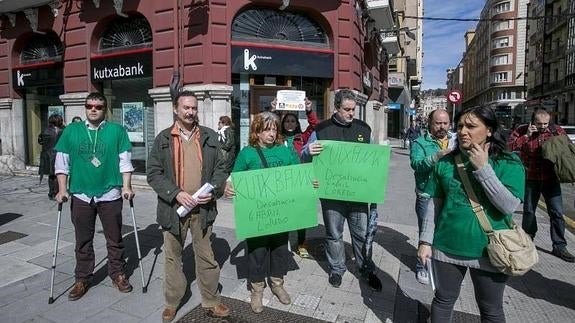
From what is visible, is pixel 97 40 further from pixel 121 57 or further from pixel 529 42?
pixel 529 42

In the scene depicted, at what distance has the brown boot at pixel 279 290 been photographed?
3.62 meters

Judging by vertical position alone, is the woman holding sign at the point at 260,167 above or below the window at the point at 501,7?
below

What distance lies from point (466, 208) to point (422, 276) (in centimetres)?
213

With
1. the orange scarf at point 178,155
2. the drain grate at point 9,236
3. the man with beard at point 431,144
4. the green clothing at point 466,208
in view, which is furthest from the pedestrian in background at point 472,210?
the drain grate at point 9,236

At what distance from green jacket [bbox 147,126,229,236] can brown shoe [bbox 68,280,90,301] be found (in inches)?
50.9

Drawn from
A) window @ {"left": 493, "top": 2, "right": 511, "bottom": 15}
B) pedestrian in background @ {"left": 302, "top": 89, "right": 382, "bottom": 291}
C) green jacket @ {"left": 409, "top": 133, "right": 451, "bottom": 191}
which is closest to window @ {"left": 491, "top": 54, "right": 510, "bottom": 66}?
window @ {"left": 493, "top": 2, "right": 511, "bottom": 15}

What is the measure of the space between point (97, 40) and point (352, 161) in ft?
32.9

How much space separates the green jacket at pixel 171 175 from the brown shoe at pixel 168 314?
2.21ft

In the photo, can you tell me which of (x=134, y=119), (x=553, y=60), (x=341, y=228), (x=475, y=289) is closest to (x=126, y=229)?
(x=341, y=228)

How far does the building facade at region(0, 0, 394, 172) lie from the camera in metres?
9.37

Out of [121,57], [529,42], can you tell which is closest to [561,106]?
[529,42]

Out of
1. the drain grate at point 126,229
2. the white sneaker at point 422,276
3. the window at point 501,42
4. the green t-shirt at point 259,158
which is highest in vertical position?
the window at point 501,42

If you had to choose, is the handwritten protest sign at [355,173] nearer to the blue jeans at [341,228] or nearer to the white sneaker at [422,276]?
the blue jeans at [341,228]

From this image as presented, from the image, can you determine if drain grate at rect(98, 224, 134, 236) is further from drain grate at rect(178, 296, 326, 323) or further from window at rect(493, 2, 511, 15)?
window at rect(493, 2, 511, 15)
